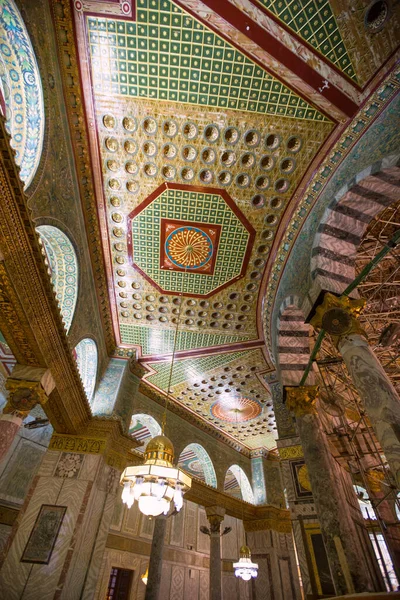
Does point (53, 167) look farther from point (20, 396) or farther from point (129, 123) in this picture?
point (20, 396)

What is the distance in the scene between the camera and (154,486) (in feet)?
11.5

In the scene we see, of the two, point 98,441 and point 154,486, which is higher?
point 98,441

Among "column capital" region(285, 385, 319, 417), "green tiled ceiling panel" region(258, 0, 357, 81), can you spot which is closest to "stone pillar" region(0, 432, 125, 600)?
"column capital" region(285, 385, 319, 417)

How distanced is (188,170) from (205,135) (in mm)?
601

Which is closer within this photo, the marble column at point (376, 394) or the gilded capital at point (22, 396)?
the marble column at point (376, 394)

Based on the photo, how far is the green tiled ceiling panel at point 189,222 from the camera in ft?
18.2

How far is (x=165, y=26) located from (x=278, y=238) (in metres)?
3.52

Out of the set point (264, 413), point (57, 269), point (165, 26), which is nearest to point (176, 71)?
point (165, 26)

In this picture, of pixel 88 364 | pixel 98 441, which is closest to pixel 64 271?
pixel 88 364

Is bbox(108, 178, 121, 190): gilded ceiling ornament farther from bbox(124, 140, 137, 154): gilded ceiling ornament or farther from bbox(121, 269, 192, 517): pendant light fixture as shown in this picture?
bbox(121, 269, 192, 517): pendant light fixture

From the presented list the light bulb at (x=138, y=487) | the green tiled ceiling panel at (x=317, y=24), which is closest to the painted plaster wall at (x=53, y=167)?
the green tiled ceiling panel at (x=317, y=24)

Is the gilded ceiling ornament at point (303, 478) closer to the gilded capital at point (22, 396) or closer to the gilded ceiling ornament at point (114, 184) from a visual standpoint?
the gilded capital at point (22, 396)

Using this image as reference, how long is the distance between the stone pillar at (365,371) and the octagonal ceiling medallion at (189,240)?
248 centimetres

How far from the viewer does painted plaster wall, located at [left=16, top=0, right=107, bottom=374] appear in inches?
140
